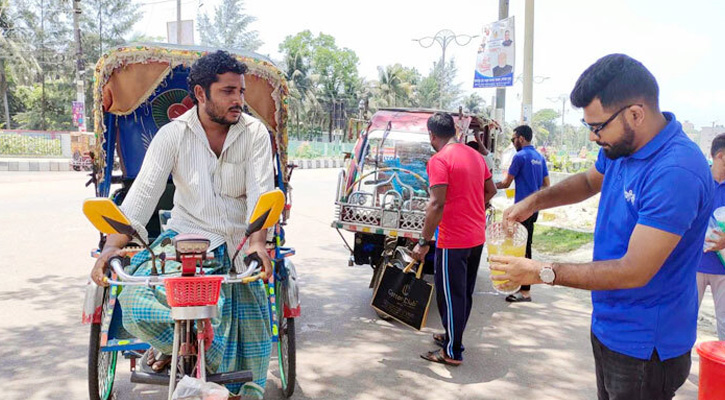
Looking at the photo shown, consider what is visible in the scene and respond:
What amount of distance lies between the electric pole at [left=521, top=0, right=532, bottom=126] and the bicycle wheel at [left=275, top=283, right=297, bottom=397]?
7866 mm

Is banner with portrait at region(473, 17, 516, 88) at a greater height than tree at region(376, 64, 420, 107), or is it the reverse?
tree at region(376, 64, 420, 107)

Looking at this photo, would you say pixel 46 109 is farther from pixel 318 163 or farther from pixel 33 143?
pixel 318 163

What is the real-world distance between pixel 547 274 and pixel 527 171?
4.48 meters

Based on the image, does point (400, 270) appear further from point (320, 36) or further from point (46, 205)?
point (320, 36)

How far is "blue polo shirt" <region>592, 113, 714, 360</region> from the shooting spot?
1.82 m

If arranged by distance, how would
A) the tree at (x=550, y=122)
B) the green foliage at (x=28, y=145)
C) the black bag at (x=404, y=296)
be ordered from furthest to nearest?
the tree at (x=550, y=122) → the green foliage at (x=28, y=145) → the black bag at (x=404, y=296)

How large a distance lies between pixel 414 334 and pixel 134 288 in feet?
9.99

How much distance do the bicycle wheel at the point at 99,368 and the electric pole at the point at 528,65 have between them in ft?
28.4

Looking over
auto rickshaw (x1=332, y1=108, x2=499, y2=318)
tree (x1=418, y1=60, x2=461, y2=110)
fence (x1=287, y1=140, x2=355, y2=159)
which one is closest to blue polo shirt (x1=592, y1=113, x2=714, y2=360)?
auto rickshaw (x1=332, y1=108, x2=499, y2=318)

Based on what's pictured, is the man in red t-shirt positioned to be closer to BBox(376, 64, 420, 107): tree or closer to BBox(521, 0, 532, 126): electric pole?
BBox(521, 0, 532, 126): electric pole

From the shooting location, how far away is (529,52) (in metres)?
10.5

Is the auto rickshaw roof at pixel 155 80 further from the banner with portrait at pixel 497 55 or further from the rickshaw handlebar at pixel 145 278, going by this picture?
the banner with portrait at pixel 497 55

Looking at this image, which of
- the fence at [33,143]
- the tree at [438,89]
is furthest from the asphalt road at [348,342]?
the tree at [438,89]

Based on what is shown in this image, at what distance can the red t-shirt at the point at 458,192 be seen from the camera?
167 inches
